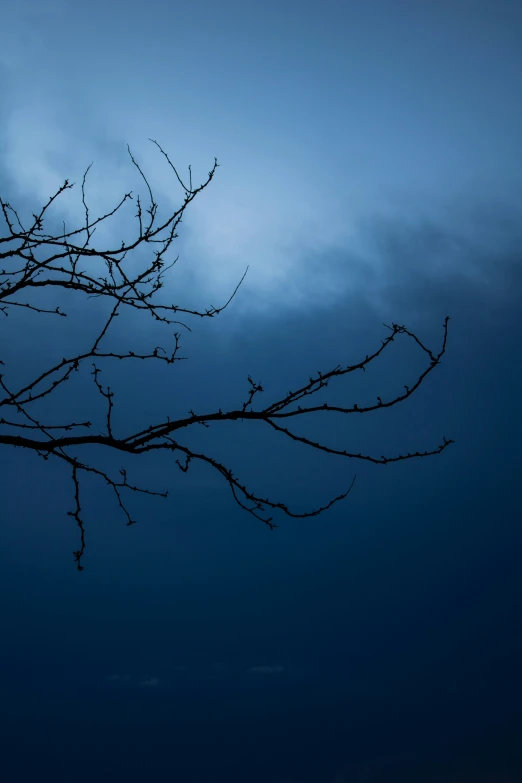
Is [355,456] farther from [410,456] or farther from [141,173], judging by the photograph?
[141,173]

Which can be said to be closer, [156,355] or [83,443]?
[83,443]

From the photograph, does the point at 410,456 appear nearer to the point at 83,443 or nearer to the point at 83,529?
the point at 83,443

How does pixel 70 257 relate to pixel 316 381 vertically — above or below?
above

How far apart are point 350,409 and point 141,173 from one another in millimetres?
1995

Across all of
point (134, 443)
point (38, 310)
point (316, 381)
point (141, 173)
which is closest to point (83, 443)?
point (134, 443)

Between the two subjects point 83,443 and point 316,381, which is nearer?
point 316,381

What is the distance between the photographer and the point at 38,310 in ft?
14.0

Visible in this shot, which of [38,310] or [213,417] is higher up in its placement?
[38,310]

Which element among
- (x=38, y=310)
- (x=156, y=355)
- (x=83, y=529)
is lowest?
(x=83, y=529)

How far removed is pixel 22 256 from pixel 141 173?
912 mm

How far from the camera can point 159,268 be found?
13.6 ft

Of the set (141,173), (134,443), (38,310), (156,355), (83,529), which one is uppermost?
(141,173)

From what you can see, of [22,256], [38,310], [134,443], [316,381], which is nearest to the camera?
[316,381]

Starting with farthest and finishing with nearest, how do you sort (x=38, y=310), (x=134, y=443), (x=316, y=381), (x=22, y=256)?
(x=38, y=310) < (x=22, y=256) < (x=134, y=443) < (x=316, y=381)
